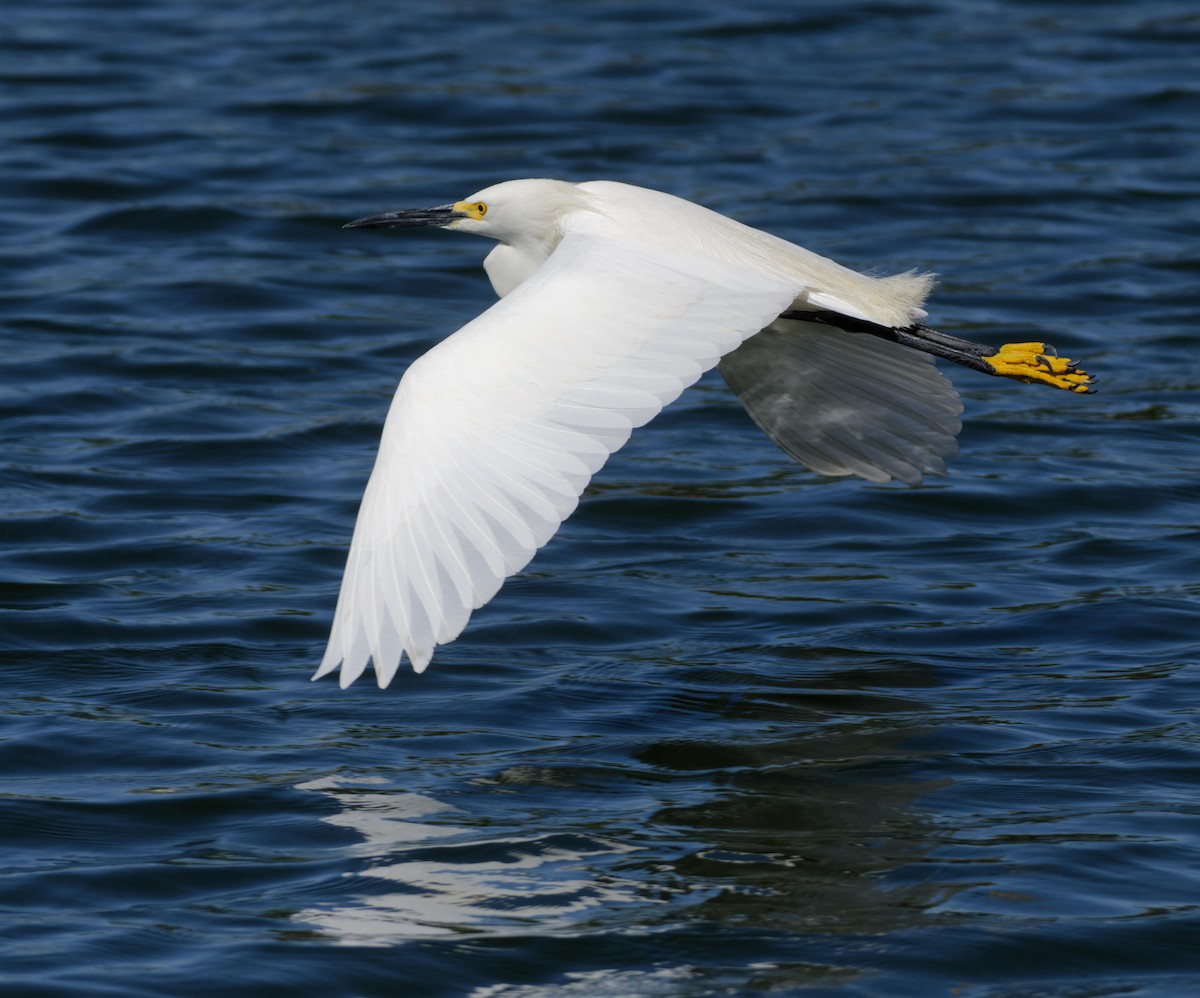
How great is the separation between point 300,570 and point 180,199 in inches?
199

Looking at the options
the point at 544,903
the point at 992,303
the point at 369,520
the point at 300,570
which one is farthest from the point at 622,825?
the point at 992,303

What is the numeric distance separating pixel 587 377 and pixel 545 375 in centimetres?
10

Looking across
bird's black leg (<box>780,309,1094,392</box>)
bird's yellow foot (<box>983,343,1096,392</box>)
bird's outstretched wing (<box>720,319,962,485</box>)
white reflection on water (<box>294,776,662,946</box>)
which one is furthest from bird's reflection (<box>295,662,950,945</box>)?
bird's yellow foot (<box>983,343,1096,392</box>)

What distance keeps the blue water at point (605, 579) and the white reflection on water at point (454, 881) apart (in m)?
0.02

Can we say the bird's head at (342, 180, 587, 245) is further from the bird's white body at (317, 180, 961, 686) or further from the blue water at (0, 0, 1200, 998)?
the blue water at (0, 0, 1200, 998)

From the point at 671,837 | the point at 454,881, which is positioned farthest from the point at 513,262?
the point at 454,881

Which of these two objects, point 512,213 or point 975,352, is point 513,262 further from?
point 975,352

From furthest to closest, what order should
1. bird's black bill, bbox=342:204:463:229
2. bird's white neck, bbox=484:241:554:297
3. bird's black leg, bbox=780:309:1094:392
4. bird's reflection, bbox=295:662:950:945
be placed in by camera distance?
bird's black bill, bbox=342:204:463:229
bird's white neck, bbox=484:241:554:297
bird's black leg, bbox=780:309:1094:392
bird's reflection, bbox=295:662:950:945

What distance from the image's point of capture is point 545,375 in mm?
5000

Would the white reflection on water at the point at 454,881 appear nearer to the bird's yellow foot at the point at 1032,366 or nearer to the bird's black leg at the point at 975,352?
the bird's black leg at the point at 975,352

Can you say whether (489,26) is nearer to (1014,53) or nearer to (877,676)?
(1014,53)

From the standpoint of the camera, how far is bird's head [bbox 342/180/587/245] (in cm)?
641

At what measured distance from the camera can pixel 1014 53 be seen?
14320mm

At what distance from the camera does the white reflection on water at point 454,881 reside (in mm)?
4691
